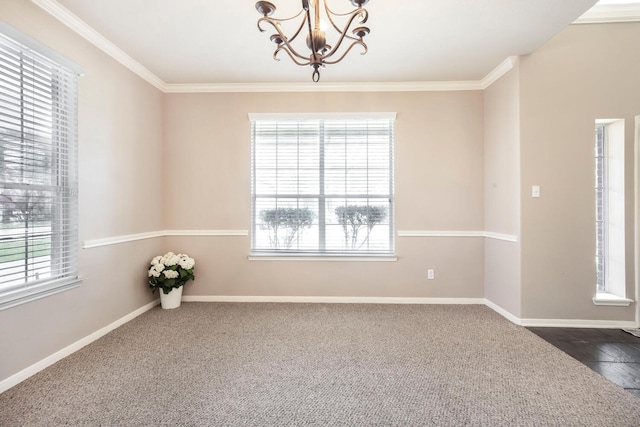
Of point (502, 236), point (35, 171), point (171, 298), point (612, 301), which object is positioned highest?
point (35, 171)

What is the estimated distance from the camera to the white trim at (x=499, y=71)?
2914 millimetres

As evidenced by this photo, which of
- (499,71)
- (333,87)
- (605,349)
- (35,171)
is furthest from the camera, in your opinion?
(333,87)

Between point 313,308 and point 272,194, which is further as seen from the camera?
point 272,194

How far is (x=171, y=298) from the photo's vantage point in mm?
3311

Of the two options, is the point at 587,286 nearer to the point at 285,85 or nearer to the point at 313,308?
the point at 313,308

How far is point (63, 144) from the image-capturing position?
91.1 inches

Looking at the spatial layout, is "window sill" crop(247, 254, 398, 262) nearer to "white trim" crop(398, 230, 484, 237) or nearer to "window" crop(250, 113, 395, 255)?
"window" crop(250, 113, 395, 255)

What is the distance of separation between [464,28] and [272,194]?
2.55 metres

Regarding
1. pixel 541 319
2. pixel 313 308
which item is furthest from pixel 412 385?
pixel 541 319

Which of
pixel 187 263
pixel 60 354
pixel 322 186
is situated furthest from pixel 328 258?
pixel 60 354

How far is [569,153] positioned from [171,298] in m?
4.49

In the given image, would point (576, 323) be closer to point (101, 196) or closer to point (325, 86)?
point (325, 86)

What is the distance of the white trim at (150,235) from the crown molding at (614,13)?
13.8ft

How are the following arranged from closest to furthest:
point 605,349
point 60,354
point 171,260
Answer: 1. point 60,354
2. point 605,349
3. point 171,260
